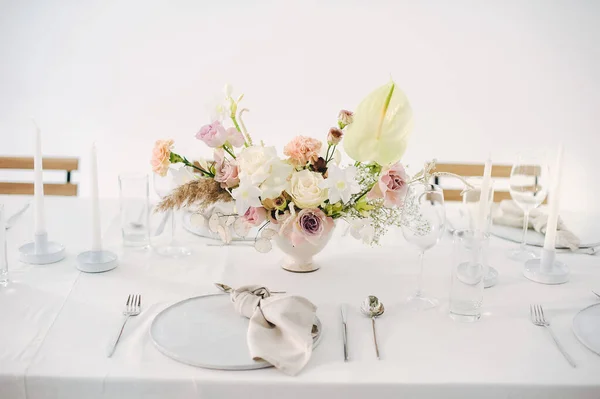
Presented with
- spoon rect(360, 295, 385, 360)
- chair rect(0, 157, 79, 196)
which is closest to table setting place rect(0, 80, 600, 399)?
spoon rect(360, 295, 385, 360)

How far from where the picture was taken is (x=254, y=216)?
1368 millimetres

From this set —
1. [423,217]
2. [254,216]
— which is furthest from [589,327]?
[254,216]

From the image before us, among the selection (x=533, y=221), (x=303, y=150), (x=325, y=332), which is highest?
(x=303, y=150)

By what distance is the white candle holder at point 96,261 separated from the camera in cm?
148

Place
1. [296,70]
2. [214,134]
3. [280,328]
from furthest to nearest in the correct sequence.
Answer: [296,70] → [214,134] → [280,328]

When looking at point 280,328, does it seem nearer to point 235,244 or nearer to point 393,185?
point 393,185

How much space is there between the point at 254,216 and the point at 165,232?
1.45 feet

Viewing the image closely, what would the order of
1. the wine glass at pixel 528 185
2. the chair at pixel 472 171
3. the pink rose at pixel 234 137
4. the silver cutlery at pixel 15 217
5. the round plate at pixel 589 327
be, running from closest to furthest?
the round plate at pixel 589 327
the pink rose at pixel 234 137
the wine glass at pixel 528 185
the silver cutlery at pixel 15 217
the chair at pixel 472 171

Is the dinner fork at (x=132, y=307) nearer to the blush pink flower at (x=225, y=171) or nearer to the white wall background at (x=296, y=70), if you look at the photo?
the blush pink flower at (x=225, y=171)

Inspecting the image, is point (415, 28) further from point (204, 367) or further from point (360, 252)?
point (204, 367)

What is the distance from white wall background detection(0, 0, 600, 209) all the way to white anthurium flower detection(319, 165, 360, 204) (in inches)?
88.2

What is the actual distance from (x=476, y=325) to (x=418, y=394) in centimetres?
27

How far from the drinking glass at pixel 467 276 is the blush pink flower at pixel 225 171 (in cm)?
49

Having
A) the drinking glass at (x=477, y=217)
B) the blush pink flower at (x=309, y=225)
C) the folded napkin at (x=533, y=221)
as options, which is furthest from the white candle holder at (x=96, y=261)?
the folded napkin at (x=533, y=221)
